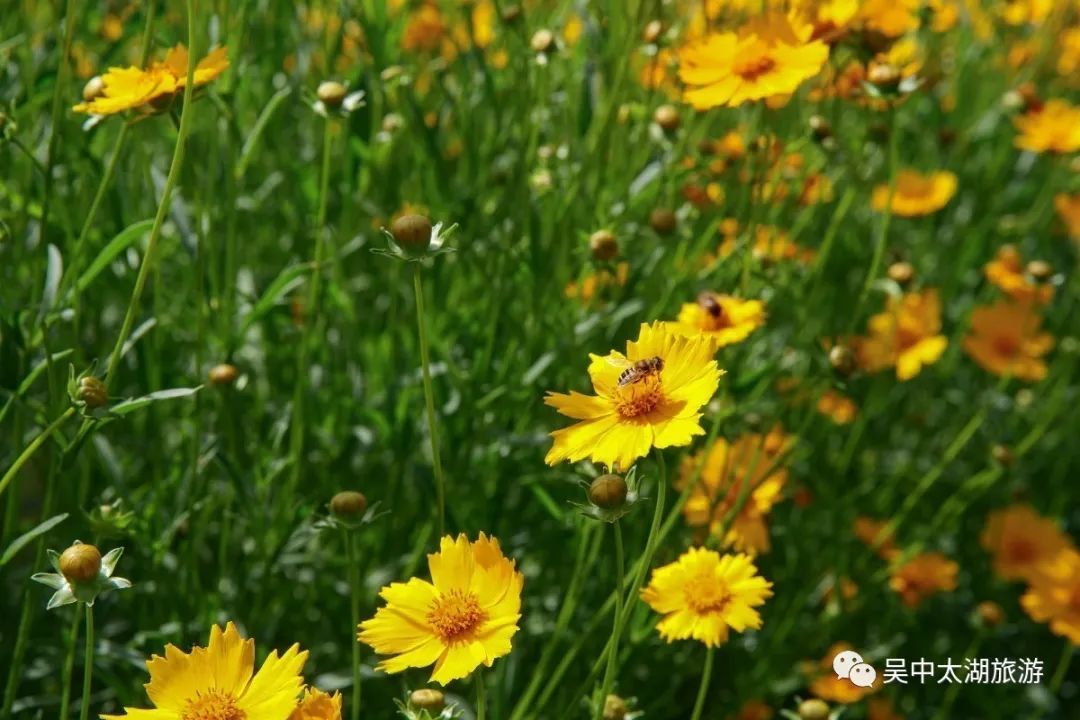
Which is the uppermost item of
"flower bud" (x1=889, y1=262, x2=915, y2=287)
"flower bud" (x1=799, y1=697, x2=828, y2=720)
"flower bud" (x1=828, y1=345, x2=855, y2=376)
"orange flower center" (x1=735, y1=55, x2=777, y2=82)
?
"orange flower center" (x1=735, y1=55, x2=777, y2=82)

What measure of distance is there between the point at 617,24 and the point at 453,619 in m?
0.85

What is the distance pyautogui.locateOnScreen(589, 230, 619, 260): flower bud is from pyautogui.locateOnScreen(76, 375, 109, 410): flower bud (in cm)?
52

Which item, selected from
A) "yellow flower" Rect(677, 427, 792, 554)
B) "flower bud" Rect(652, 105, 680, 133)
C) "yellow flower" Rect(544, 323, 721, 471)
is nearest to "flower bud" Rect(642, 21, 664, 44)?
"flower bud" Rect(652, 105, 680, 133)

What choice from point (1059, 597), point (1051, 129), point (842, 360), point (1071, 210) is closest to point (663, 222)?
point (842, 360)

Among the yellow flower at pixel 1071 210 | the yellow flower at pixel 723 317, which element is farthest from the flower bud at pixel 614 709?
the yellow flower at pixel 1071 210

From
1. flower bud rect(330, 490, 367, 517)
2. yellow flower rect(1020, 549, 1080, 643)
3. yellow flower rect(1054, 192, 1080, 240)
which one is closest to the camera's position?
flower bud rect(330, 490, 367, 517)

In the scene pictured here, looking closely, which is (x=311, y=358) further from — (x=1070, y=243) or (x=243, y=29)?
(x=1070, y=243)

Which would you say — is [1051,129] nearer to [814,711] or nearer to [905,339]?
[905,339]

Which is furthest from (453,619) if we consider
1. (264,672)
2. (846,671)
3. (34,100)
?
(34,100)

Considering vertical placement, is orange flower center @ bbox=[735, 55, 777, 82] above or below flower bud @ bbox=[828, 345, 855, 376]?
above

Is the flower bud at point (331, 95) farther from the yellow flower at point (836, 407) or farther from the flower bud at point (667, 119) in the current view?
the yellow flower at point (836, 407)

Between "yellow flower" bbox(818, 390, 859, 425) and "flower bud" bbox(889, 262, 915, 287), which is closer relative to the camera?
"flower bud" bbox(889, 262, 915, 287)

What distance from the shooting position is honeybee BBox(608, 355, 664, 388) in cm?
84

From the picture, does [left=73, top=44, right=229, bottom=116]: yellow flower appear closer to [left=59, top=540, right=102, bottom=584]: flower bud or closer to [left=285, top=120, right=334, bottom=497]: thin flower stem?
[left=285, top=120, right=334, bottom=497]: thin flower stem
